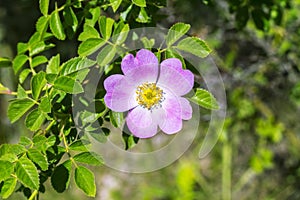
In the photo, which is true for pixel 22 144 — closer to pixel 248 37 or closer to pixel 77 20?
pixel 77 20

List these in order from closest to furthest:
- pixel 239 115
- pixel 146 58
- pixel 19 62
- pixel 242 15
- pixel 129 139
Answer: pixel 146 58 < pixel 129 139 < pixel 19 62 < pixel 242 15 < pixel 239 115

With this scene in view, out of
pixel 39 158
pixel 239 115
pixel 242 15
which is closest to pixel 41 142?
pixel 39 158

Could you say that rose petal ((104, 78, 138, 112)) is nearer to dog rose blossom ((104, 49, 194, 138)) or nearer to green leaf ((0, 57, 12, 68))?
dog rose blossom ((104, 49, 194, 138))

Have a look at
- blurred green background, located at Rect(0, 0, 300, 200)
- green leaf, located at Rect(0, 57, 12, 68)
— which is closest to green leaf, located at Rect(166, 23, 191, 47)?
green leaf, located at Rect(0, 57, 12, 68)

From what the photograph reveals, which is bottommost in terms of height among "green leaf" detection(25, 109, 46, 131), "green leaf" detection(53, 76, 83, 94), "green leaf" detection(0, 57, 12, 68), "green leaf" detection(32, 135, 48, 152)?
"green leaf" detection(0, 57, 12, 68)

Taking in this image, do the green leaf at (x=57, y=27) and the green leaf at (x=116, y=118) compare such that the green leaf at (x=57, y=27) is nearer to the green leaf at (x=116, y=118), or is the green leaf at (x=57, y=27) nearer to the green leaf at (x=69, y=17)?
the green leaf at (x=69, y=17)

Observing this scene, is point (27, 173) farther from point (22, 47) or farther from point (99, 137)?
point (22, 47)
